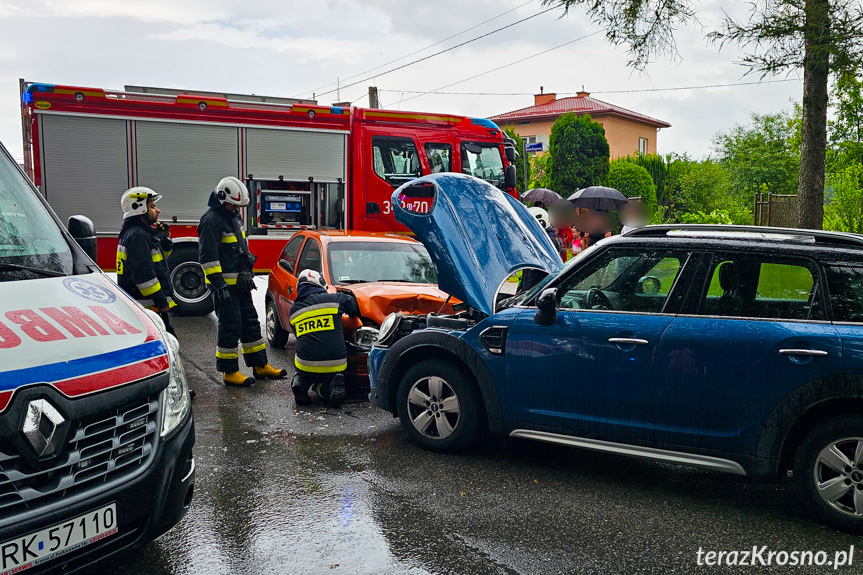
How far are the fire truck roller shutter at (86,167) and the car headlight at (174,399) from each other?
877cm

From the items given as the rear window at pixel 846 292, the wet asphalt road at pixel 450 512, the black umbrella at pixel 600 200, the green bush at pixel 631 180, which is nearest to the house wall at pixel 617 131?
the green bush at pixel 631 180

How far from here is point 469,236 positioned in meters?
5.31

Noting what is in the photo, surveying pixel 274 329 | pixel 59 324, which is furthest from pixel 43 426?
pixel 274 329

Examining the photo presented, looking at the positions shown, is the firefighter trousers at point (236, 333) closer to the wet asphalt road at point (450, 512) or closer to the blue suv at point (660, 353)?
the wet asphalt road at point (450, 512)

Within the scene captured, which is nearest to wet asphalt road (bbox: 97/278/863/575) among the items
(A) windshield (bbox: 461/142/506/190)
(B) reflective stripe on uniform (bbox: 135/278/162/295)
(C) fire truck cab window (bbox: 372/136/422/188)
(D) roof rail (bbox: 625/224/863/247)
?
(D) roof rail (bbox: 625/224/863/247)

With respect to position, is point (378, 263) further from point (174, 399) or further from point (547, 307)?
point (174, 399)

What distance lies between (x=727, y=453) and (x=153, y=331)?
10.1 ft

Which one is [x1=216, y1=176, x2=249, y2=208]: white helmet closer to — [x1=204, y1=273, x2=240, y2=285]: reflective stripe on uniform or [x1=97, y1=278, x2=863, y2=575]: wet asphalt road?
[x1=204, y1=273, x2=240, y2=285]: reflective stripe on uniform

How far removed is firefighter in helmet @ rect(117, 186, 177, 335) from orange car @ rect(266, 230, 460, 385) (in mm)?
1506

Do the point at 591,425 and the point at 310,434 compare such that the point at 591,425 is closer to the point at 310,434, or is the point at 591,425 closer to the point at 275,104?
the point at 310,434

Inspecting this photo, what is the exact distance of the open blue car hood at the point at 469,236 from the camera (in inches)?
203

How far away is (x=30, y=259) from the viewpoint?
11.4ft

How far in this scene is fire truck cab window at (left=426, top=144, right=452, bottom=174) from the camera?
12891 millimetres

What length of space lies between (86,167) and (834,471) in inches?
426
